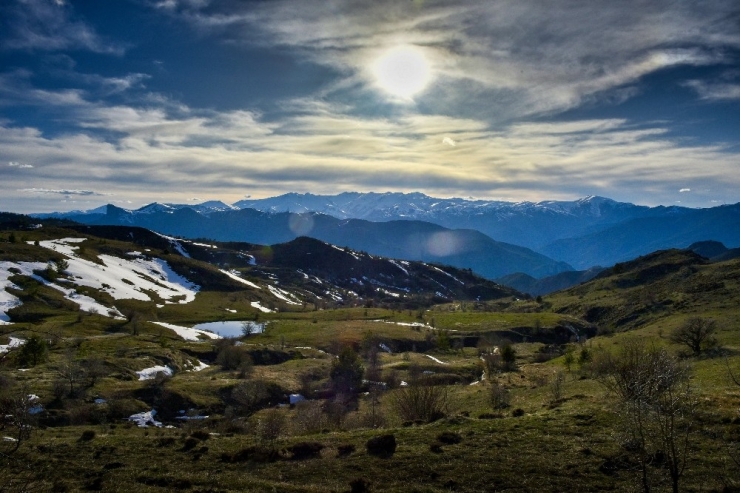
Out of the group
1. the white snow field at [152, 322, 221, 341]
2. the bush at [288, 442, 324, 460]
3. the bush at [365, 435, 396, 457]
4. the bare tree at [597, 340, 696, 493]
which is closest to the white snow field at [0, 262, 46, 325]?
the white snow field at [152, 322, 221, 341]

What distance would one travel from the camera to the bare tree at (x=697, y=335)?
79.9 m

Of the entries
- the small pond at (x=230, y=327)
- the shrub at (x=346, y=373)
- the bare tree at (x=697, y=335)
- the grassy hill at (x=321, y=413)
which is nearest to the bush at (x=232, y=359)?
the grassy hill at (x=321, y=413)

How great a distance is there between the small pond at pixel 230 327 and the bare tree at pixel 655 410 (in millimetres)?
160452

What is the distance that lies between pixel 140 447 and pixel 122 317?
15336 cm

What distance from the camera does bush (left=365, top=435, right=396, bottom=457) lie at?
105ft

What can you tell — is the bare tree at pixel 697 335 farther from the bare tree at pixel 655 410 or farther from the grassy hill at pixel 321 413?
the bare tree at pixel 655 410

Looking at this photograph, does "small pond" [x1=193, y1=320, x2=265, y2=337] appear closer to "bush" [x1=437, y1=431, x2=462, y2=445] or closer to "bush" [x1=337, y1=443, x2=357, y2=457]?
"bush" [x1=337, y1=443, x2=357, y2=457]

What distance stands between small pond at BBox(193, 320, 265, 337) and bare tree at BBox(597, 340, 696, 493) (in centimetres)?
16045

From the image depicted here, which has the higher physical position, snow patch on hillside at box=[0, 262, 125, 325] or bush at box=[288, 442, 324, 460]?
bush at box=[288, 442, 324, 460]

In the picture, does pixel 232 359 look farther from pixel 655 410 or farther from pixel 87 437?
pixel 655 410

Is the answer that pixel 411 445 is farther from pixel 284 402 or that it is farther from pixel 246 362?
pixel 246 362

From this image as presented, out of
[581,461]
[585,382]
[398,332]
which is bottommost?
[398,332]

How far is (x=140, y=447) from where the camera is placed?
115 feet

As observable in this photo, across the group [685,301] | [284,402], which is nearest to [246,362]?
[284,402]
